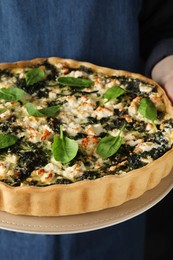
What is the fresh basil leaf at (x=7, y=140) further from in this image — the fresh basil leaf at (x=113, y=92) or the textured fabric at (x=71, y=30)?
the textured fabric at (x=71, y=30)

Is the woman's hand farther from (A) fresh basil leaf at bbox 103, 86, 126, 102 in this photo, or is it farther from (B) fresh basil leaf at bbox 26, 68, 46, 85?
(B) fresh basil leaf at bbox 26, 68, 46, 85

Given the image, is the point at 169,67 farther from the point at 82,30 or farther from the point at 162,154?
the point at 162,154

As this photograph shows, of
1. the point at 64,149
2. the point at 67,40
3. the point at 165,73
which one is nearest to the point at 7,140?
the point at 64,149

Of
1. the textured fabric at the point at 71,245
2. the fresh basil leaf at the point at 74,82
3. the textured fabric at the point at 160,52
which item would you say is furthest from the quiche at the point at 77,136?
the textured fabric at the point at 71,245

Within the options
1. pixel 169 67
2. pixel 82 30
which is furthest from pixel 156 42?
pixel 82 30

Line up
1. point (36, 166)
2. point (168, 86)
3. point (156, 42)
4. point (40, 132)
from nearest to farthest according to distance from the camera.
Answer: point (36, 166)
point (40, 132)
point (168, 86)
point (156, 42)

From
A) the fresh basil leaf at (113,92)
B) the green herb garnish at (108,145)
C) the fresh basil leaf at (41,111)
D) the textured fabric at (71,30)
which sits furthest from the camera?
the textured fabric at (71,30)

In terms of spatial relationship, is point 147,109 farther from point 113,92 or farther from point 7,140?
point 7,140
